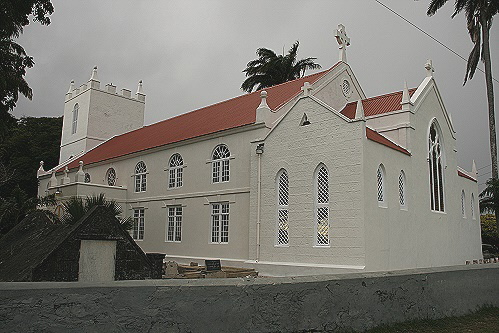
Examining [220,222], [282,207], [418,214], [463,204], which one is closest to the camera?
[282,207]

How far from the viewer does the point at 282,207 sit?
60.3 feet

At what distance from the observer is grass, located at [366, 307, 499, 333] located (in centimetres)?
694

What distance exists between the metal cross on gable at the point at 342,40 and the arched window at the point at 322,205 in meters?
8.52

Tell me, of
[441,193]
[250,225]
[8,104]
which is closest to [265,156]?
Result: [250,225]

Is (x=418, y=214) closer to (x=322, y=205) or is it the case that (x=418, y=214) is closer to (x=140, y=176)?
(x=322, y=205)

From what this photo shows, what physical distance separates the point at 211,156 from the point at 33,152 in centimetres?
3114

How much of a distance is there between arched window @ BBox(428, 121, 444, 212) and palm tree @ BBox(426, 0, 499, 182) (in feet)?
27.5

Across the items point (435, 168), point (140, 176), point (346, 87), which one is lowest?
point (435, 168)

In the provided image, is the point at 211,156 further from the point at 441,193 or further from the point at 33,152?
the point at 33,152

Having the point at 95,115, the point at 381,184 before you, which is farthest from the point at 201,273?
the point at 95,115

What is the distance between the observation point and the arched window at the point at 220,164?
2227cm

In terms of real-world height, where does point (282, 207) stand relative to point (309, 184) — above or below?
below

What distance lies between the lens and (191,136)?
24.5m

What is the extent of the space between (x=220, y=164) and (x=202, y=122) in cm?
493
